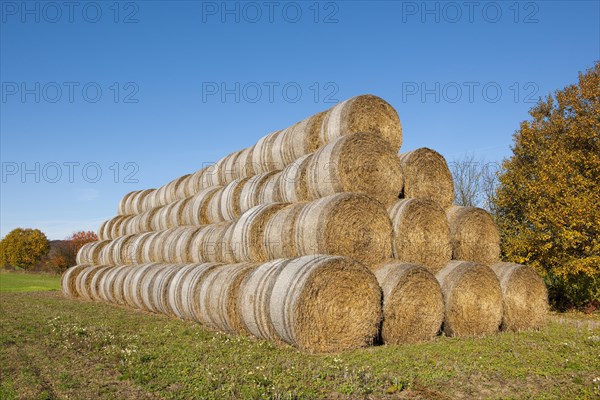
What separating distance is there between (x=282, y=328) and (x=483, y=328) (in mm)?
5027

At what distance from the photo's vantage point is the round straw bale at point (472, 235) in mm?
12734

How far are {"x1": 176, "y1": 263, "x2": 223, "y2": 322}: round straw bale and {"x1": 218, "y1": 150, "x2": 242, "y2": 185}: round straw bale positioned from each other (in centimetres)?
484

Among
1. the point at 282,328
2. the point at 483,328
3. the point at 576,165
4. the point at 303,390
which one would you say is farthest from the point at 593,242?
the point at 303,390

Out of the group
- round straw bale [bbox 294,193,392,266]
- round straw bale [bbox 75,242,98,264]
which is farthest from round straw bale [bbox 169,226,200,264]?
round straw bale [bbox 75,242,98,264]

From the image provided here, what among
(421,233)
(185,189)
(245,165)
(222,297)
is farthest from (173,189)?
(421,233)

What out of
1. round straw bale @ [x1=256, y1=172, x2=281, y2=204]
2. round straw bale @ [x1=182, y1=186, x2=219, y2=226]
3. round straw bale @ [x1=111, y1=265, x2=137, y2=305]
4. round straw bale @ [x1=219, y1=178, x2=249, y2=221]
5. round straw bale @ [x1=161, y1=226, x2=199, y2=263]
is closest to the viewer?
round straw bale @ [x1=256, y1=172, x2=281, y2=204]

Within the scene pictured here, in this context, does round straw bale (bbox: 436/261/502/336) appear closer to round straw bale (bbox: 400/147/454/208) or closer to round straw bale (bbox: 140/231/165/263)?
round straw bale (bbox: 400/147/454/208)

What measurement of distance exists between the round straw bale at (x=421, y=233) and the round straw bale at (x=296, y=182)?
2.21 m

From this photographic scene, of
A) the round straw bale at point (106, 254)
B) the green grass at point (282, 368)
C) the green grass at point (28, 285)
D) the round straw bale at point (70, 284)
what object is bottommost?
the green grass at point (282, 368)

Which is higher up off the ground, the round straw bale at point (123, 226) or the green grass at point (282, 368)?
the round straw bale at point (123, 226)

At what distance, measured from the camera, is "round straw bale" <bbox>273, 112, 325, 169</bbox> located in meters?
14.2

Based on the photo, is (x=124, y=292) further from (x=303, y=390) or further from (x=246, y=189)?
(x=303, y=390)

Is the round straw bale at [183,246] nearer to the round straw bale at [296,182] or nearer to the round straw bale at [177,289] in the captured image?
the round straw bale at [177,289]

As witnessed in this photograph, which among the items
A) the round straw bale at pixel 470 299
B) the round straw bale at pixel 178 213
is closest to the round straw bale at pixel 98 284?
the round straw bale at pixel 178 213
